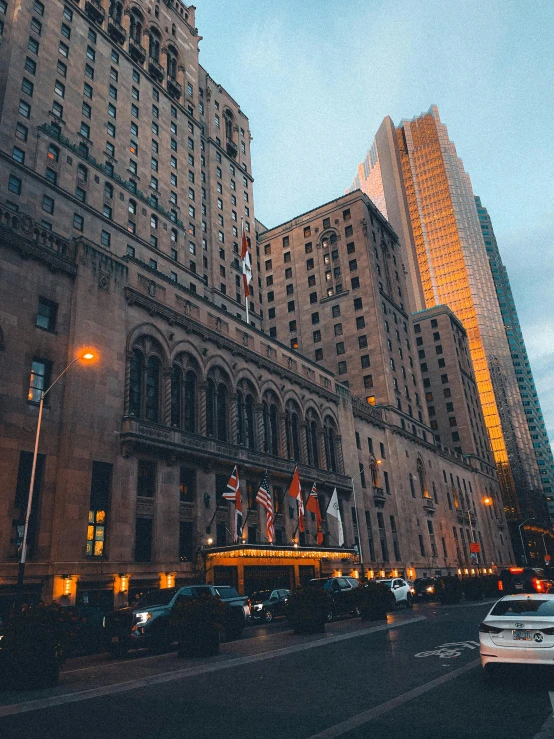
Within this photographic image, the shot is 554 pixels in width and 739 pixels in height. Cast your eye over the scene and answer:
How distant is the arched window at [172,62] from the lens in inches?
2815

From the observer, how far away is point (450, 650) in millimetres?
14953

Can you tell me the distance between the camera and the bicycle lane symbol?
14.2 metres

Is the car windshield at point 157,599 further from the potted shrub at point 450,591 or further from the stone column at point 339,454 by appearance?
the stone column at point 339,454

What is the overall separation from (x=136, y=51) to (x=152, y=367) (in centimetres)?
4809

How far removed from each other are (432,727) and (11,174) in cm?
Answer: 4903

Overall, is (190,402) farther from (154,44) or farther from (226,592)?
(154,44)

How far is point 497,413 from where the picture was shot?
160250mm

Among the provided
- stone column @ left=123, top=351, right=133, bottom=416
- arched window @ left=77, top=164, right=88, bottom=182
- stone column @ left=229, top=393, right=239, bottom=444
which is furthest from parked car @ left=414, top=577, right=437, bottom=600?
arched window @ left=77, top=164, right=88, bottom=182

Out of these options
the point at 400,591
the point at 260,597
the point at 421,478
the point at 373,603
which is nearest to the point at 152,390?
the point at 260,597

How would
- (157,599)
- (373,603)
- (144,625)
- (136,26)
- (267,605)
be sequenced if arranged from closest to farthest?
(144,625)
(157,599)
(373,603)
(267,605)
(136,26)

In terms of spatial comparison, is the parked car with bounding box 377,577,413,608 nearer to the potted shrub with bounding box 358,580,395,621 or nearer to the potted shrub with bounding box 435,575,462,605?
the potted shrub with bounding box 435,575,462,605

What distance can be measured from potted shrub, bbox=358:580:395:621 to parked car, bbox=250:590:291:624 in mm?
5746

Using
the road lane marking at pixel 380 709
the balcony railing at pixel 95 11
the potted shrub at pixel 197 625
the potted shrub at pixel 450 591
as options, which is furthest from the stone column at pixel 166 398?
the balcony railing at pixel 95 11

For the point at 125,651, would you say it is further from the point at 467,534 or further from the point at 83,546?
the point at 467,534
